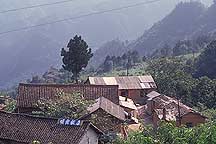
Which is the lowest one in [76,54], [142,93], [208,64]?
[142,93]

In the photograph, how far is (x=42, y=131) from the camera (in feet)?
75.9

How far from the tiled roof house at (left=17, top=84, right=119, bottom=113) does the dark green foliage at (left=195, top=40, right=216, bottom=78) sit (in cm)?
2492

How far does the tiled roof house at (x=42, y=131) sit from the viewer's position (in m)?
22.2

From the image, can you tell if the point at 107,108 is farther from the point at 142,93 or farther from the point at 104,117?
the point at 142,93

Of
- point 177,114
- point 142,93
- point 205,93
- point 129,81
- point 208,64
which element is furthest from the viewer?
point 208,64

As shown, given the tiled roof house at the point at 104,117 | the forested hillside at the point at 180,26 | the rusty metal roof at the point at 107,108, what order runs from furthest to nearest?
1. the forested hillside at the point at 180,26
2. the rusty metal roof at the point at 107,108
3. the tiled roof house at the point at 104,117

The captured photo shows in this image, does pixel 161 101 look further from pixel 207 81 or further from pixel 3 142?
pixel 3 142

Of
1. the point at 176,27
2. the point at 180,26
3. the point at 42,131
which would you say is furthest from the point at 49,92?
the point at 176,27

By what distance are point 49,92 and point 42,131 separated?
32.8ft

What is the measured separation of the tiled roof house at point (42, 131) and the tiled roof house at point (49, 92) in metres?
7.36

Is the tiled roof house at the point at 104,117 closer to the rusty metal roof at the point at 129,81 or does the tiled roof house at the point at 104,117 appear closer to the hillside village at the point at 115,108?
the hillside village at the point at 115,108

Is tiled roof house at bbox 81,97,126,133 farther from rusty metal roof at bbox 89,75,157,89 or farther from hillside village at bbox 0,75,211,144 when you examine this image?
rusty metal roof at bbox 89,75,157,89

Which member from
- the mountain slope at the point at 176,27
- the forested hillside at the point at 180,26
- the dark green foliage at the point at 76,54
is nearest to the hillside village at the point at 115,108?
the dark green foliage at the point at 76,54

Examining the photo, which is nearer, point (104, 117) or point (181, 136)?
point (181, 136)
